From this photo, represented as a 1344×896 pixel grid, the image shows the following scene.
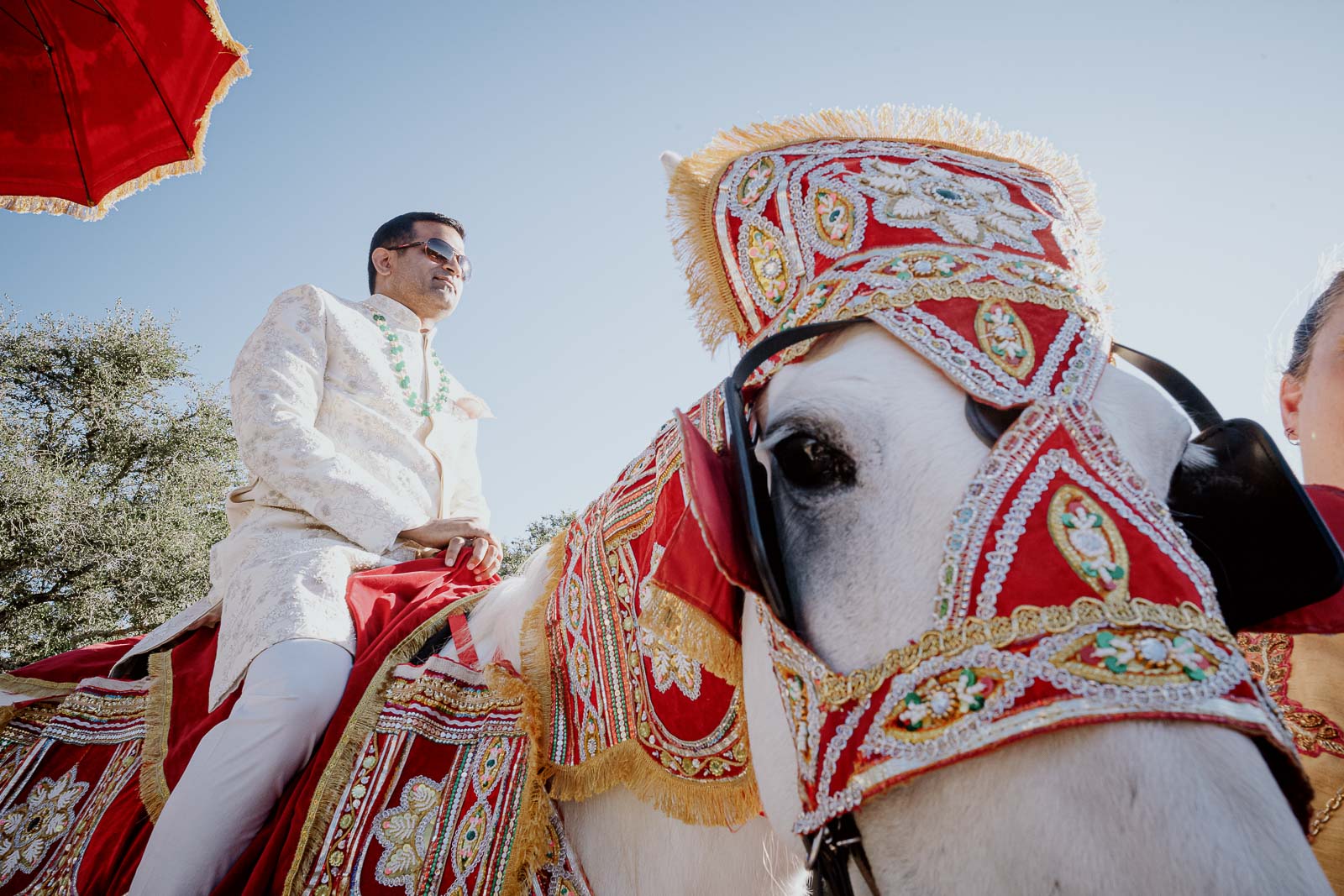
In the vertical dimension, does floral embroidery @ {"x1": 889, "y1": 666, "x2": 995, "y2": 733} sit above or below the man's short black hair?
below

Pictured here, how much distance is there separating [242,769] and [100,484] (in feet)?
52.9

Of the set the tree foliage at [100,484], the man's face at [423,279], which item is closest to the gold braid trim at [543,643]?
the man's face at [423,279]

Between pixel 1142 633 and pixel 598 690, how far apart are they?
3.58 feet

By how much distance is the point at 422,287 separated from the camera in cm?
361

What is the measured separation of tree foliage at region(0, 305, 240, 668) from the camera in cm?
1280

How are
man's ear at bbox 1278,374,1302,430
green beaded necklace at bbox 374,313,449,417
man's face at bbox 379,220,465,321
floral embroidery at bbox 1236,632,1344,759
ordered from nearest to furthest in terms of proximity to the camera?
floral embroidery at bbox 1236,632,1344,759
man's ear at bbox 1278,374,1302,430
green beaded necklace at bbox 374,313,449,417
man's face at bbox 379,220,465,321

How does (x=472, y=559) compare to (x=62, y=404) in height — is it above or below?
below

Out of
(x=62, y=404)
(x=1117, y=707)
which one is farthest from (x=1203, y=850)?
(x=62, y=404)

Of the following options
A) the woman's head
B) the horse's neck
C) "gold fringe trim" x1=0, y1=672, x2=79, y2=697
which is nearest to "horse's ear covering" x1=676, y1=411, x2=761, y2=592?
the horse's neck

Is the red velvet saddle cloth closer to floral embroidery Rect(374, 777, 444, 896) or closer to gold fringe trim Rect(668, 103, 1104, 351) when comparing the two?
floral embroidery Rect(374, 777, 444, 896)

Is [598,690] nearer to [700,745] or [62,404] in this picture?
[700,745]

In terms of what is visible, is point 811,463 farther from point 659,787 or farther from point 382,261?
point 382,261

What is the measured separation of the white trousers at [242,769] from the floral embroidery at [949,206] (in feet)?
5.92

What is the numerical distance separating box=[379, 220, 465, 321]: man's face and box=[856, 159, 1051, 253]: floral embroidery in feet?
8.21
